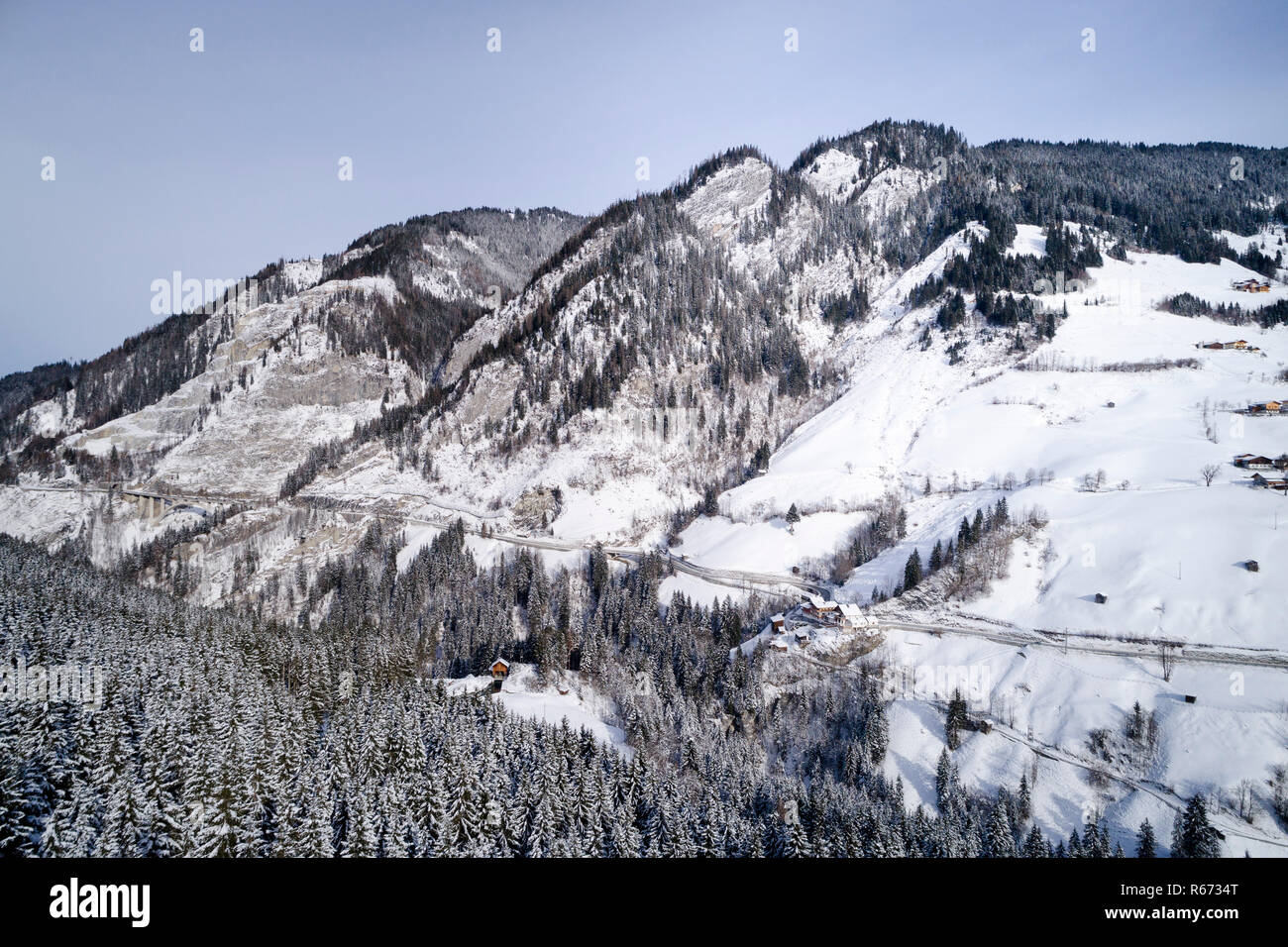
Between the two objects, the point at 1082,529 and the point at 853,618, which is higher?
the point at 1082,529

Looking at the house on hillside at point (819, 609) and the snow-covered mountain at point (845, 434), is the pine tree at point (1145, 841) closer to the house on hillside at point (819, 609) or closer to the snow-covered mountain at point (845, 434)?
the snow-covered mountain at point (845, 434)

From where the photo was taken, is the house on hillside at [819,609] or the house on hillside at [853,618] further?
the house on hillside at [819,609]

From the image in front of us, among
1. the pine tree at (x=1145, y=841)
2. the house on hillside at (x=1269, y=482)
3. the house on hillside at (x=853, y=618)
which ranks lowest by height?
the pine tree at (x=1145, y=841)

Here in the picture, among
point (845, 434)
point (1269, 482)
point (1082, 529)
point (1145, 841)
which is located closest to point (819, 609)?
point (1082, 529)

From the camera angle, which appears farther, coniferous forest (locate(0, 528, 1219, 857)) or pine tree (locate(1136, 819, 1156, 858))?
pine tree (locate(1136, 819, 1156, 858))

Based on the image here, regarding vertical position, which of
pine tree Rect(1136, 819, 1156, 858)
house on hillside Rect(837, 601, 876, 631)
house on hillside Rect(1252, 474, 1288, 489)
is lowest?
pine tree Rect(1136, 819, 1156, 858)

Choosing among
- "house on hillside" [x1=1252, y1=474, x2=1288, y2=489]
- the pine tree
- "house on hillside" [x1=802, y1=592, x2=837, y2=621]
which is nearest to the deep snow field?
"house on hillside" [x1=1252, y1=474, x2=1288, y2=489]

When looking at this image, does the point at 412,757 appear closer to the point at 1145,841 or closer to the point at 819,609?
the point at 1145,841

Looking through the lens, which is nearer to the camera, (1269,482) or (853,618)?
(853,618)

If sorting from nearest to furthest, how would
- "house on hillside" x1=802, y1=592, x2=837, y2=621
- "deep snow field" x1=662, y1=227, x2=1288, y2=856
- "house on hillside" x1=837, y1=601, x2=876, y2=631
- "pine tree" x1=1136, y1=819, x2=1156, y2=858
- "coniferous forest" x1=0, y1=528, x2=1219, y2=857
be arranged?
"coniferous forest" x1=0, y1=528, x2=1219, y2=857 → "pine tree" x1=1136, y1=819, x2=1156, y2=858 → "deep snow field" x1=662, y1=227, x2=1288, y2=856 → "house on hillside" x1=837, y1=601, x2=876, y2=631 → "house on hillside" x1=802, y1=592, x2=837, y2=621

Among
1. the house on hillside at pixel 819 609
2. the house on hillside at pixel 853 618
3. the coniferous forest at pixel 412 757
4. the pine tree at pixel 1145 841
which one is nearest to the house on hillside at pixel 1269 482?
the house on hillside at pixel 853 618

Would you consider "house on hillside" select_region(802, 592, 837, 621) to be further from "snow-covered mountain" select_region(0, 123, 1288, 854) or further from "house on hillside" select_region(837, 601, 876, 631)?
"snow-covered mountain" select_region(0, 123, 1288, 854)
